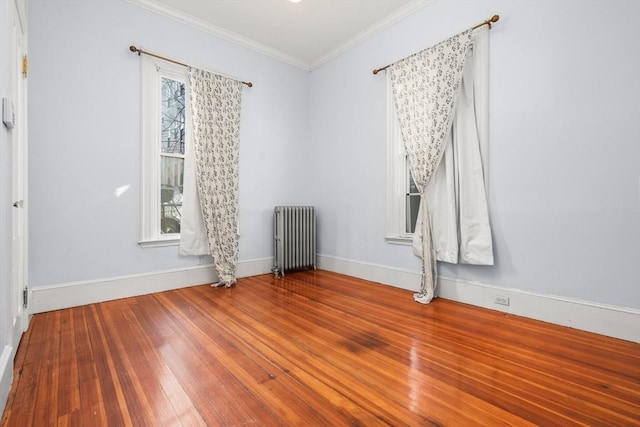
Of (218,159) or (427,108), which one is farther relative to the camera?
(218,159)

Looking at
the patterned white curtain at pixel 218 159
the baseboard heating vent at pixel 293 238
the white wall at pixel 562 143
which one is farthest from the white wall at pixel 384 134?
the baseboard heating vent at pixel 293 238

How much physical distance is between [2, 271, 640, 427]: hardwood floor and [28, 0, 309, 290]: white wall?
0.55 metres

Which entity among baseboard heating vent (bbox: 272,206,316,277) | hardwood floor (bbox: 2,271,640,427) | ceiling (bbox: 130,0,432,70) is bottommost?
hardwood floor (bbox: 2,271,640,427)

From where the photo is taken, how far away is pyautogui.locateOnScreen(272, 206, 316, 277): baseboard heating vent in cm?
389

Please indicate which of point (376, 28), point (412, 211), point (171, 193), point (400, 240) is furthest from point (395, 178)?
point (171, 193)

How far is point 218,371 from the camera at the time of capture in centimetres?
165

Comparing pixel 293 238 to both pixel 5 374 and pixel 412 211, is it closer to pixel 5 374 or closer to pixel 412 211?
pixel 412 211

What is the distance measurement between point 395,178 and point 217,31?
8.80 feet

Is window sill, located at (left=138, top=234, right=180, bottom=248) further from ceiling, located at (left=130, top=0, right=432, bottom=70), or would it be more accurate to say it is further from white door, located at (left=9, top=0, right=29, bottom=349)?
ceiling, located at (left=130, top=0, right=432, bottom=70)

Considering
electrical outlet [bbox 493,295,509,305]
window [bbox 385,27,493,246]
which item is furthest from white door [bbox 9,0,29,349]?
electrical outlet [bbox 493,295,509,305]

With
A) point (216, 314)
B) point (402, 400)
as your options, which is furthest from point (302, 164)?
point (402, 400)

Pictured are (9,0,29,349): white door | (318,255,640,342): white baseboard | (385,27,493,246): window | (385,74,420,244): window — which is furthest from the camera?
(385,74,420,244): window

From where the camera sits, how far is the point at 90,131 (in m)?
2.76

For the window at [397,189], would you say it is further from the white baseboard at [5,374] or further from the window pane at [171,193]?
the white baseboard at [5,374]
